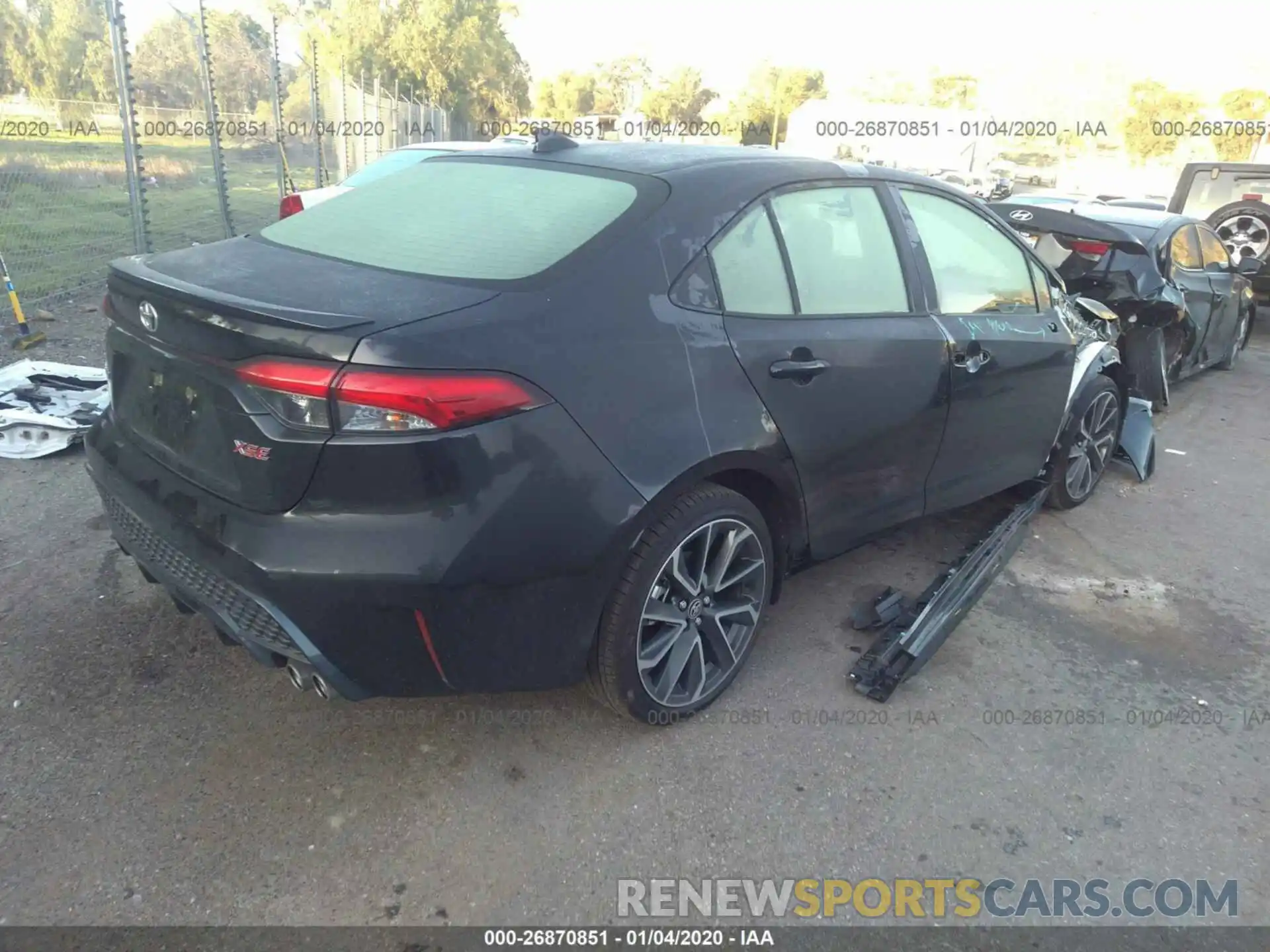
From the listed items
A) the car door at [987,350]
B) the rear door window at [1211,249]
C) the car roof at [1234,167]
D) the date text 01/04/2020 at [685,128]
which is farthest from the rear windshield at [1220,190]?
the date text 01/04/2020 at [685,128]

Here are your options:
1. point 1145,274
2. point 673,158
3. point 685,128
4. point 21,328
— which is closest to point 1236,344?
point 1145,274

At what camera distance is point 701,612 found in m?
2.84

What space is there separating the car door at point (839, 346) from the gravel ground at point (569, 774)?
0.65 m

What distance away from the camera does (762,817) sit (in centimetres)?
255

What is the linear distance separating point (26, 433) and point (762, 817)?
423 centimetres

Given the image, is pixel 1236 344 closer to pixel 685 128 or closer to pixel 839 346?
pixel 839 346

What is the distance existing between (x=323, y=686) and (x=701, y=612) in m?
1.13

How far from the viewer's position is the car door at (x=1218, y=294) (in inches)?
288

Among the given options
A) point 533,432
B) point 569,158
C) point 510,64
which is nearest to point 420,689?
point 533,432

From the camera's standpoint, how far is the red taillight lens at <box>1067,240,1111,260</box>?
6.42 meters

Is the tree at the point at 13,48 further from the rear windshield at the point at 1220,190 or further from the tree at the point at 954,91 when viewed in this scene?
the tree at the point at 954,91

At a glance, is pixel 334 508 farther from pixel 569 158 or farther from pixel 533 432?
pixel 569 158

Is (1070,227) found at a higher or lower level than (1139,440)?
higher

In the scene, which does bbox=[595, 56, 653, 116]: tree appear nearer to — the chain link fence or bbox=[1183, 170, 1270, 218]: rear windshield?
the chain link fence
